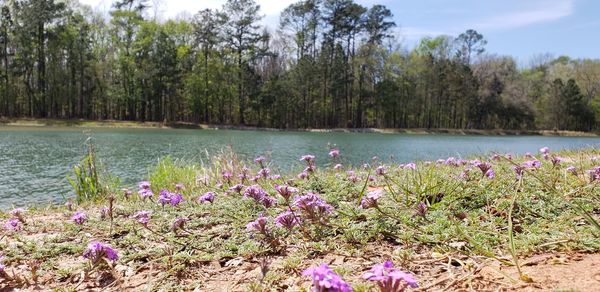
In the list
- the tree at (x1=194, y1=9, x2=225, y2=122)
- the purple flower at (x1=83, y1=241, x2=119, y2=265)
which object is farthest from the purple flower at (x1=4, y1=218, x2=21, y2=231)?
the tree at (x1=194, y1=9, x2=225, y2=122)

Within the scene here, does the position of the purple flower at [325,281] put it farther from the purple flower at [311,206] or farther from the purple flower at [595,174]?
the purple flower at [595,174]

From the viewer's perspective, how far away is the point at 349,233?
2.73 metres

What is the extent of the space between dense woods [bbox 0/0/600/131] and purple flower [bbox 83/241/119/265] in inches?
1949

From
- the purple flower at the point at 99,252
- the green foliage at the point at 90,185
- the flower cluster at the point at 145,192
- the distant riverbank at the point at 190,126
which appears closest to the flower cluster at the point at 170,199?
the flower cluster at the point at 145,192

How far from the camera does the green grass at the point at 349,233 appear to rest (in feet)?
7.65

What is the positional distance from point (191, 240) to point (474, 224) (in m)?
2.00

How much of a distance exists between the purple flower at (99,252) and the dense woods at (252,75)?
4951 centimetres

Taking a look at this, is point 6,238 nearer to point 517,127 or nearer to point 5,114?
point 5,114

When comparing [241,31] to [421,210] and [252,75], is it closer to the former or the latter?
[252,75]

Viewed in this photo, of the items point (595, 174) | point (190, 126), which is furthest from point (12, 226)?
point (190, 126)

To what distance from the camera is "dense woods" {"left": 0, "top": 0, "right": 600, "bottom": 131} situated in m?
48.6

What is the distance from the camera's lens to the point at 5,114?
48469mm

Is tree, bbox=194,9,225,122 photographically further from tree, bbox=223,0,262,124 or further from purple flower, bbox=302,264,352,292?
purple flower, bbox=302,264,352,292

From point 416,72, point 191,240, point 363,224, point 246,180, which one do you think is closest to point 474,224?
point 363,224
